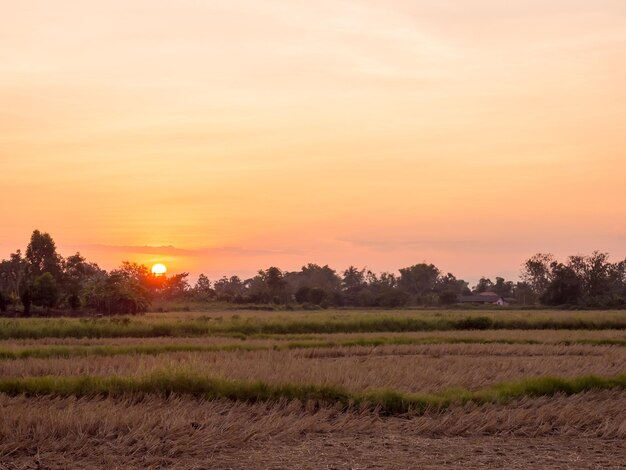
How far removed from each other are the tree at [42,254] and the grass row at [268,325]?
3901 cm

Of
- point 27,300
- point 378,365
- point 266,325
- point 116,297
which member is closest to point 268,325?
point 266,325

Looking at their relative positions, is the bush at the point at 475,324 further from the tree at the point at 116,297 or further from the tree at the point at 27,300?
the tree at the point at 27,300

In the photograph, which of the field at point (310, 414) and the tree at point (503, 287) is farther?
the tree at point (503, 287)

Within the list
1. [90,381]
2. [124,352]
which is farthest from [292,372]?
→ [124,352]

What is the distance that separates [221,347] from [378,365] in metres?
7.53

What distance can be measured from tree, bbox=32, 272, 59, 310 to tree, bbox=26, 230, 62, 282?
62.9ft

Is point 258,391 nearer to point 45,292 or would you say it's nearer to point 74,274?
point 45,292

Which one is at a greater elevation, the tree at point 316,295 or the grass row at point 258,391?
the tree at point 316,295

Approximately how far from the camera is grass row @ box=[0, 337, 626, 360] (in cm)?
2292

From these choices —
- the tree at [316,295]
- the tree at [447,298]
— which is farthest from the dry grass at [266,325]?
the tree at [447,298]

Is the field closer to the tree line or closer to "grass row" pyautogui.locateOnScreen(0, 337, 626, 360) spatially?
"grass row" pyautogui.locateOnScreen(0, 337, 626, 360)

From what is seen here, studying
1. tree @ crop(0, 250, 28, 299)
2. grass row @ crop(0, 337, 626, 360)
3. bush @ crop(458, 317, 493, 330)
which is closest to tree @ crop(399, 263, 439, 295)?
tree @ crop(0, 250, 28, 299)

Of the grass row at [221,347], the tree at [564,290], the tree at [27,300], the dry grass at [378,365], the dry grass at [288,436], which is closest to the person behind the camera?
the dry grass at [288,436]

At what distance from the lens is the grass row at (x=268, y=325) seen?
31.8 meters
